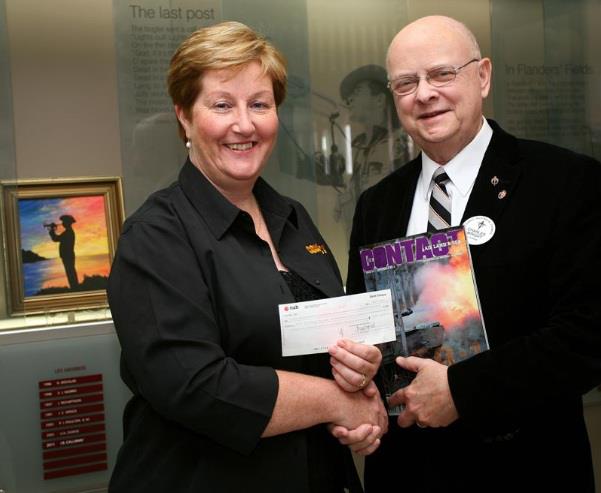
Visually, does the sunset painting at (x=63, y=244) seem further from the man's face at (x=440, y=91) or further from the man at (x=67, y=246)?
the man's face at (x=440, y=91)

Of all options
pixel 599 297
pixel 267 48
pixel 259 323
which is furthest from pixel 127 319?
pixel 599 297

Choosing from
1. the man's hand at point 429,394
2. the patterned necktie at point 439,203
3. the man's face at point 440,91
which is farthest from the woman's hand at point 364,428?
the man's face at point 440,91

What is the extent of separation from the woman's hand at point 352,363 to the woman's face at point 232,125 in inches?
21.7

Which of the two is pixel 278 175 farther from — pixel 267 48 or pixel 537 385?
pixel 537 385

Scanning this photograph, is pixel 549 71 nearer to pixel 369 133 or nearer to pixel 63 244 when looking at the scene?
pixel 369 133

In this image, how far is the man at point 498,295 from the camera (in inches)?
76.0

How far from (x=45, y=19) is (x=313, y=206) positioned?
1.44 meters

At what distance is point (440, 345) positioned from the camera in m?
2.01

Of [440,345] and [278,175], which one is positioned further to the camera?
[278,175]

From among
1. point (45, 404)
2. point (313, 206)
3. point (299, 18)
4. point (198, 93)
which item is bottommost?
point (45, 404)

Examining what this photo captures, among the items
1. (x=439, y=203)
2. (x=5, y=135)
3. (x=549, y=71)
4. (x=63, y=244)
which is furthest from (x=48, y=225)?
(x=549, y=71)

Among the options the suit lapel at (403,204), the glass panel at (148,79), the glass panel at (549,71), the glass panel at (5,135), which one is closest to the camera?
the suit lapel at (403,204)

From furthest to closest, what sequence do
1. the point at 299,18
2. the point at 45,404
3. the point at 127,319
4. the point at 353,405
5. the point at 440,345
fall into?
the point at 299,18
the point at 45,404
the point at 440,345
the point at 353,405
the point at 127,319

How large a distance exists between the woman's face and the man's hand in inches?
27.4
